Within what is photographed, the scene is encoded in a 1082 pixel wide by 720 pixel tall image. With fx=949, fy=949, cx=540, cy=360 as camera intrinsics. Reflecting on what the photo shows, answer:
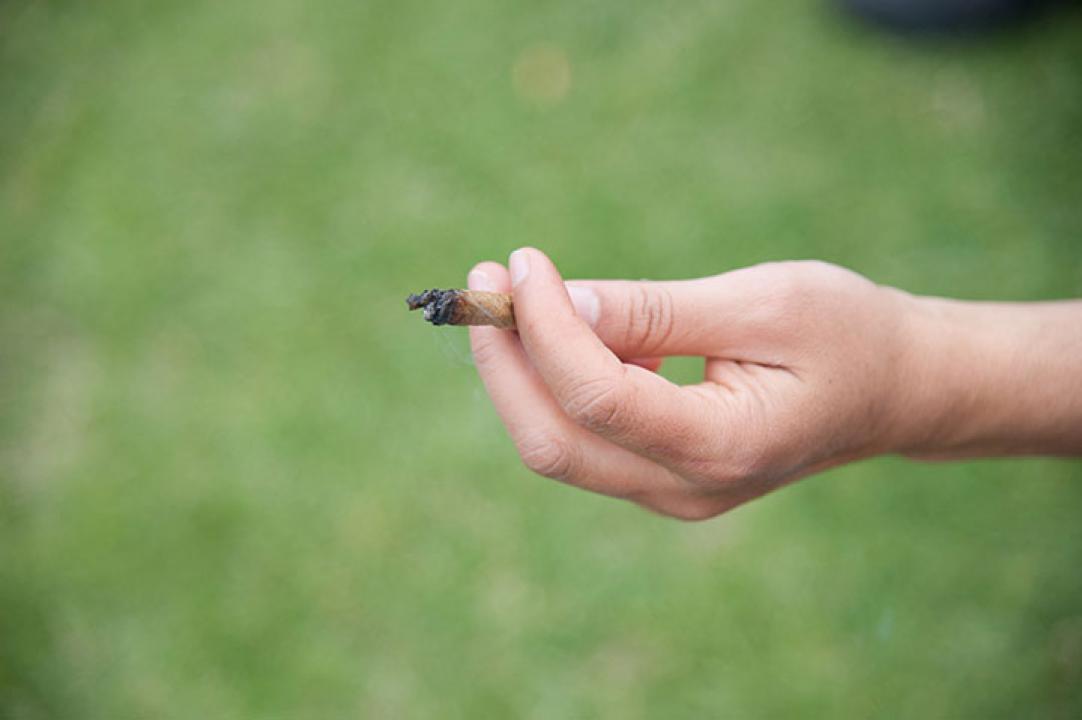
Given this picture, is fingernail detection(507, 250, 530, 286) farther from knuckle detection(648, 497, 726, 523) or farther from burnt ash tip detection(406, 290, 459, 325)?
knuckle detection(648, 497, 726, 523)

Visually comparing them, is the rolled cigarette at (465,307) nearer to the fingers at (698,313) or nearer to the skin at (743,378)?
the skin at (743,378)

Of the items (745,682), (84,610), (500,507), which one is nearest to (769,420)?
(745,682)

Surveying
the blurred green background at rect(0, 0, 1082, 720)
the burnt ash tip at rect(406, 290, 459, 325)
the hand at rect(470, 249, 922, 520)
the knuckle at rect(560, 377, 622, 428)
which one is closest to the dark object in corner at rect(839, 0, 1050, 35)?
the blurred green background at rect(0, 0, 1082, 720)

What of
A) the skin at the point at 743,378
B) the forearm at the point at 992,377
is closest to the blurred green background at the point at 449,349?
the skin at the point at 743,378

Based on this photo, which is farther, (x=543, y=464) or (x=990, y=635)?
(x=990, y=635)

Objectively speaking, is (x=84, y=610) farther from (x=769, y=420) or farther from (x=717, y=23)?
(x=717, y=23)

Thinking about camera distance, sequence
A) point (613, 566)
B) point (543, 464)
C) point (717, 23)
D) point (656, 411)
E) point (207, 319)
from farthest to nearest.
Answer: point (717, 23) < point (207, 319) < point (613, 566) < point (543, 464) < point (656, 411)

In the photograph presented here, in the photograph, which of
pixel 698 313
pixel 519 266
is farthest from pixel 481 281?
pixel 698 313

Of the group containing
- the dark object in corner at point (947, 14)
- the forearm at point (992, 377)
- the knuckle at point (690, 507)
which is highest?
the dark object in corner at point (947, 14)
